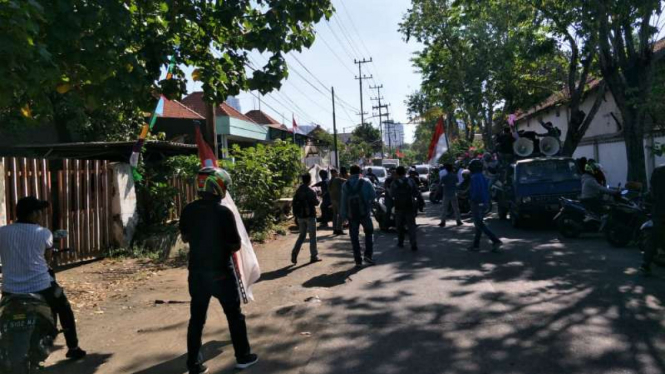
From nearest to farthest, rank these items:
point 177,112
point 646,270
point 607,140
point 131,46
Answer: point 131,46 → point 646,270 → point 607,140 → point 177,112

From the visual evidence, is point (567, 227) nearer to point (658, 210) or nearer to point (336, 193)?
point (658, 210)

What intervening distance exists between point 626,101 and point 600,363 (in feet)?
34.6

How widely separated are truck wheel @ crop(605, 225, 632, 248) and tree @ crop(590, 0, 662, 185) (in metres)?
3.98

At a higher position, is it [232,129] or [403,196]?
[232,129]

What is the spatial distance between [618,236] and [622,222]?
263mm

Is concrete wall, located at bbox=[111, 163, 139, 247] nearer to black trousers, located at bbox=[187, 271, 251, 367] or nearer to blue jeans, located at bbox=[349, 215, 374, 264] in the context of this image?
blue jeans, located at bbox=[349, 215, 374, 264]

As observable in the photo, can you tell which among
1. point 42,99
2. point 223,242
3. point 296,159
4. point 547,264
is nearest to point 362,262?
point 547,264

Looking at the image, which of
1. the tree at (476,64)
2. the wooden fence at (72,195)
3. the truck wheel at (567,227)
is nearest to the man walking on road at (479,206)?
the truck wheel at (567,227)

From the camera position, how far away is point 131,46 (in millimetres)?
6465

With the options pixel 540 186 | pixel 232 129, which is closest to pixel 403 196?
pixel 540 186

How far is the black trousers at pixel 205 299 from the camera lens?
15.1ft

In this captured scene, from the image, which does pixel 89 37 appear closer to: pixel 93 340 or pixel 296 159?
pixel 93 340

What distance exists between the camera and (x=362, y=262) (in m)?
9.65

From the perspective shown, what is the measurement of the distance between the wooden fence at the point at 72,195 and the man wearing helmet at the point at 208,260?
15.4ft
